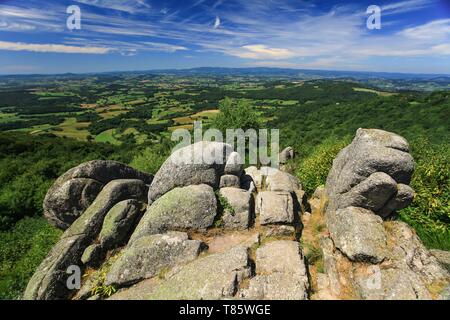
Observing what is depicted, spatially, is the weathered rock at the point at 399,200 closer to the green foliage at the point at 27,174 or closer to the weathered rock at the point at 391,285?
the weathered rock at the point at 391,285

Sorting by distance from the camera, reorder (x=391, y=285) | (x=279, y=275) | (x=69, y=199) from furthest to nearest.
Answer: (x=69, y=199)
(x=279, y=275)
(x=391, y=285)

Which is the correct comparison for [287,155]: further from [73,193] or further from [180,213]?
[73,193]

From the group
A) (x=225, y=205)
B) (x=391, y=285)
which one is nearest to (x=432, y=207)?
(x=391, y=285)

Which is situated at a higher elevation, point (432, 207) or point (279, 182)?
point (279, 182)

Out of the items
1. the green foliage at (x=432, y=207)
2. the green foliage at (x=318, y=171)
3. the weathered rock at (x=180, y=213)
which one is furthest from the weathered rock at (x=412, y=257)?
the green foliage at (x=318, y=171)
